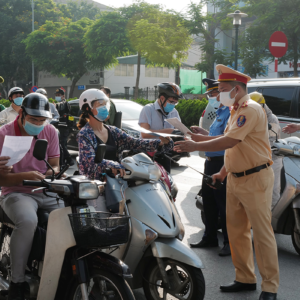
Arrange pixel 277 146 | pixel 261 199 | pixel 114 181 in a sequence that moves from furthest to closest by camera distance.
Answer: pixel 277 146, pixel 261 199, pixel 114 181

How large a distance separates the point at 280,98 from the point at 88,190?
21.2 feet

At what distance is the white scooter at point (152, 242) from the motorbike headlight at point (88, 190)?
21.5 inches

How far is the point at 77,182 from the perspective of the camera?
2.77 metres

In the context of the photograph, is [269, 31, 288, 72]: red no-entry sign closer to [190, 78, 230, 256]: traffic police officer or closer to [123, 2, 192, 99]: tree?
[190, 78, 230, 256]: traffic police officer

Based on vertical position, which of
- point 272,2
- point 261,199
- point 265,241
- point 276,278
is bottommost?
point 276,278

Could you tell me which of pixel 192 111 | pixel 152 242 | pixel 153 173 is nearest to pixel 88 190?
pixel 152 242

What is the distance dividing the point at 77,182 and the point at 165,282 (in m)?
1.02

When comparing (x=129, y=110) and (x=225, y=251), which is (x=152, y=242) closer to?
(x=225, y=251)

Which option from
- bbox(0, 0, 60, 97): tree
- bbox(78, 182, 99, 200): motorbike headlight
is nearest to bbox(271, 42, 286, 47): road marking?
bbox(78, 182, 99, 200): motorbike headlight

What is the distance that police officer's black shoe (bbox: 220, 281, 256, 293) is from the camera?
3.96 metres

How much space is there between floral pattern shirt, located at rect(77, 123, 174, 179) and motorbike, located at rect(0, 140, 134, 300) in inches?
18.0

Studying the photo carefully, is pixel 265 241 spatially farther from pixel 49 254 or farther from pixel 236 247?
pixel 49 254

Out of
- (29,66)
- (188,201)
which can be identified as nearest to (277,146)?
(188,201)

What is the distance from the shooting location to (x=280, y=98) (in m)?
8.45
